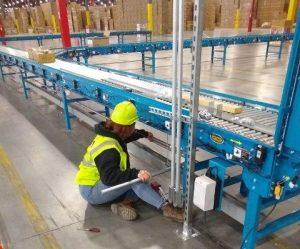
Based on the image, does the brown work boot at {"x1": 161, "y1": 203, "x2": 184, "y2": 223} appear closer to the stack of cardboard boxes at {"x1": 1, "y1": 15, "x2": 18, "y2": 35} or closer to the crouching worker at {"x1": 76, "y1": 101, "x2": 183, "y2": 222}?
the crouching worker at {"x1": 76, "y1": 101, "x2": 183, "y2": 222}

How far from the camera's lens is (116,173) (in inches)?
111

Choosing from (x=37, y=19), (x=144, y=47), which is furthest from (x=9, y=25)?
(x=144, y=47)

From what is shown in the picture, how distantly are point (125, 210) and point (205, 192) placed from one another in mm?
1051

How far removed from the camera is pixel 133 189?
3174 millimetres

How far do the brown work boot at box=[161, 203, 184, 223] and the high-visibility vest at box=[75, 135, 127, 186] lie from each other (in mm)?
640

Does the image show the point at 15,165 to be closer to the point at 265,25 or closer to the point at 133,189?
the point at 133,189

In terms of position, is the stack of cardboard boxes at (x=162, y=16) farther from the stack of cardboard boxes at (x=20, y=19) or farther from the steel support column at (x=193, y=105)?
the steel support column at (x=193, y=105)

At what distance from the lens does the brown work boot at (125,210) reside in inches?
122

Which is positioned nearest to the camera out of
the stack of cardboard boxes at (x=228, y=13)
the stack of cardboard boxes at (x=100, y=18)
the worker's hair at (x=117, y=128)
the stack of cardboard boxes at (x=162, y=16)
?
the worker's hair at (x=117, y=128)

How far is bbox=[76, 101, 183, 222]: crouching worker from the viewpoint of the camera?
9.30 feet

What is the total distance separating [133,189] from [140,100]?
3.27 feet

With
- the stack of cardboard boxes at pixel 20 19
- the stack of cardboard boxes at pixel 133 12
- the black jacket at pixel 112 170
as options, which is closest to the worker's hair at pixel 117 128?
the black jacket at pixel 112 170

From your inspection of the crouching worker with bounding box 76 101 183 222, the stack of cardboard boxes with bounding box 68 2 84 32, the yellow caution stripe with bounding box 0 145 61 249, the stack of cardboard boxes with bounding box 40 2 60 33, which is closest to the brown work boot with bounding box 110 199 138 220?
the crouching worker with bounding box 76 101 183 222

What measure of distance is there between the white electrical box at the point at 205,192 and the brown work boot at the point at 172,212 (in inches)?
21.7
